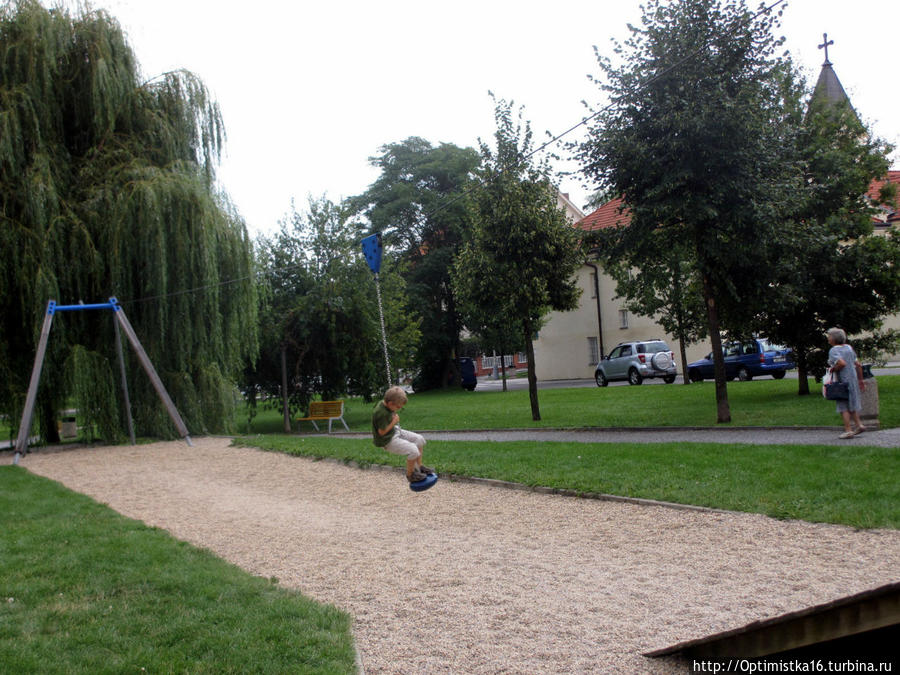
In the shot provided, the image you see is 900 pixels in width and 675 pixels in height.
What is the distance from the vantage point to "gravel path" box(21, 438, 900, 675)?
4930 millimetres

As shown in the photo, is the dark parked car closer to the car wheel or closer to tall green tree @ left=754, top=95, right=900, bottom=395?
the car wheel

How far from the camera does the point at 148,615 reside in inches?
213

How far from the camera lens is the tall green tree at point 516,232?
63.8 ft

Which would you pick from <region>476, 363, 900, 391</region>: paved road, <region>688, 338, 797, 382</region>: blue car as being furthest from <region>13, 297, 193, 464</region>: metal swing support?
<region>688, 338, 797, 382</region>: blue car

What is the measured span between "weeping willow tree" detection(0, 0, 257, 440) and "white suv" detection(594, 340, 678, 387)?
1969 cm

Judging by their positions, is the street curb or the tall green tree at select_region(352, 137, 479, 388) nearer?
the street curb

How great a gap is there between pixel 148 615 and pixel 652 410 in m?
17.5

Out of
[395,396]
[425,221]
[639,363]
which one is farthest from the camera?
[425,221]

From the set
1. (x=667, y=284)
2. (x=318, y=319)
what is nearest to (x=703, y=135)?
(x=667, y=284)

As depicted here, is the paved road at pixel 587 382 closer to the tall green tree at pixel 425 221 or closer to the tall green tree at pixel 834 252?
the tall green tree at pixel 425 221

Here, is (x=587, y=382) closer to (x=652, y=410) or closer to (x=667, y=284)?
(x=667, y=284)

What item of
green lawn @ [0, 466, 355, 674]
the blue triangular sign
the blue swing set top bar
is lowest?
green lawn @ [0, 466, 355, 674]

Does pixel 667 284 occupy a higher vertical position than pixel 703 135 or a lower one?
lower

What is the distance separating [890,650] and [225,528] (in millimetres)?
7088
